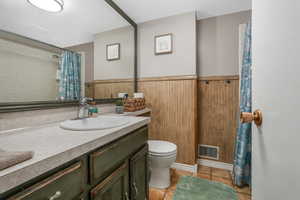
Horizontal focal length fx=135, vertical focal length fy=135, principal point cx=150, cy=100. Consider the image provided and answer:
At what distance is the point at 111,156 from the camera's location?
0.71 metres

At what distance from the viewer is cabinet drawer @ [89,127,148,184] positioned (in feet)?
2.03

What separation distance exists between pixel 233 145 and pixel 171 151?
1.00 m

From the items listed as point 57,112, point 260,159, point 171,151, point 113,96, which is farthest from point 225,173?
point 57,112

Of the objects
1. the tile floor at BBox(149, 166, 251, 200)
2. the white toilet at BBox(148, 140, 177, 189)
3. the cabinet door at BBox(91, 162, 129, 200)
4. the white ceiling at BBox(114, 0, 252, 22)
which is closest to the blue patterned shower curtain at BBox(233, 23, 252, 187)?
the tile floor at BBox(149, 166, 251, 200)

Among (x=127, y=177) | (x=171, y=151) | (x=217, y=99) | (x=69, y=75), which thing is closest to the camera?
(x=127, y=177)

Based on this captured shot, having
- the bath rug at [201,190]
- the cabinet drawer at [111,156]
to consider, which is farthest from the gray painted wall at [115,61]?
the bath rug at [201,190]

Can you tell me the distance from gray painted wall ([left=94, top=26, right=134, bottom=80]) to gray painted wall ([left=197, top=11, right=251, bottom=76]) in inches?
39.6

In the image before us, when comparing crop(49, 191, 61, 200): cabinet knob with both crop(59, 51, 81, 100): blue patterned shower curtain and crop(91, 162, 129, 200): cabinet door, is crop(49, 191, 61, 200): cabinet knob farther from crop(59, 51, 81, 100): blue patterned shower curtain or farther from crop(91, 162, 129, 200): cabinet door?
crop(59, 51, 81, 100): blue patterned shower curtain

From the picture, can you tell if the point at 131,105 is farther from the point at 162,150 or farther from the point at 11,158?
the point at 11,158

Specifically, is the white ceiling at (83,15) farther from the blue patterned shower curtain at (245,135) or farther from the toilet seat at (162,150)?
the toilet seat at (162,150)

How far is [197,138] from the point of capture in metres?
1.93

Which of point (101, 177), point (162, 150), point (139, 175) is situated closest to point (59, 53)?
point (101, 177)

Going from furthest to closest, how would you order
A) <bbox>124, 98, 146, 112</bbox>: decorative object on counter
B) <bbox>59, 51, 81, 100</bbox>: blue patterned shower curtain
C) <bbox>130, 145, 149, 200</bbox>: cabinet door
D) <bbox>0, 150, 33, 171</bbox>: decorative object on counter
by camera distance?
1. <bbox>124, 98, 146, 112</bbox>: decorative object on counter
2. <bbox>59, 51, 81, 100</bbox>: blue patterned shower curtain
3. <bbox>130, 145, 149, 200</bbox>: cabinet door
4. <bbox>0, 150, 33, 171</bbox>: decorative object on counter

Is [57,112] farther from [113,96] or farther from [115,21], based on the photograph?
[115,21]
